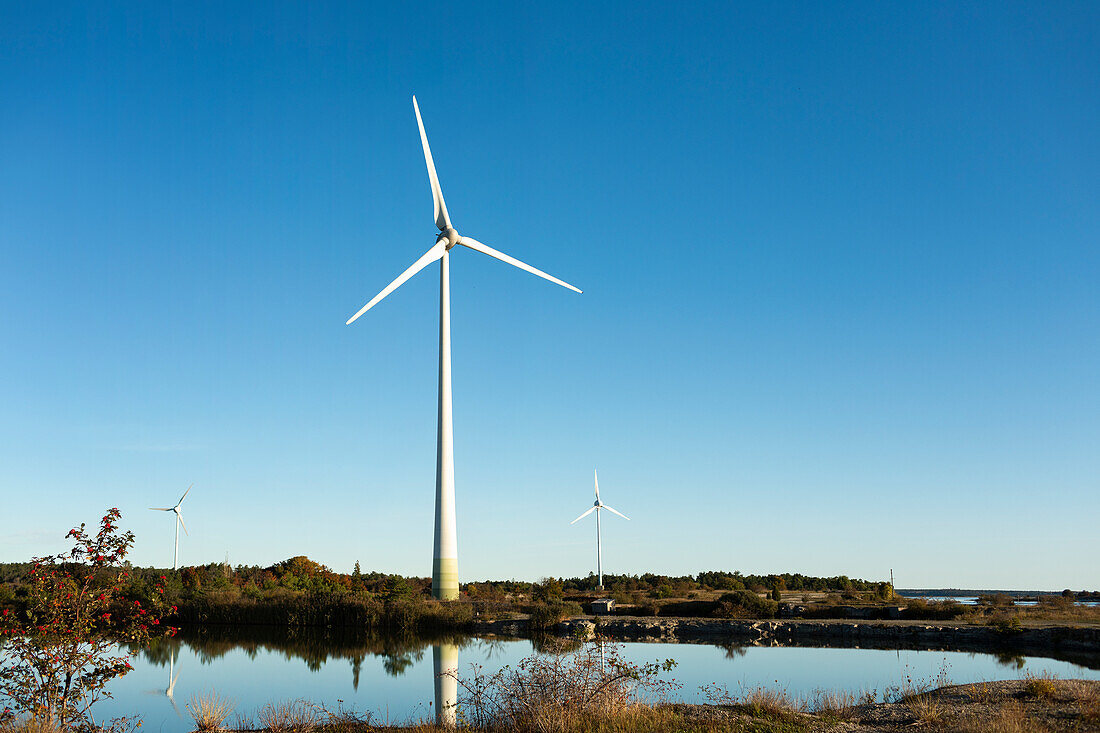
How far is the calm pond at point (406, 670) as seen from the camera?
21.7m

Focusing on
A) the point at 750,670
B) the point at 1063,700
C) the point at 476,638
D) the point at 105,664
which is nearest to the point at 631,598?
the point at 476,638

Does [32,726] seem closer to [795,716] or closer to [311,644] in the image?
[795,716]

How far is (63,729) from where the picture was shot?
467 inches

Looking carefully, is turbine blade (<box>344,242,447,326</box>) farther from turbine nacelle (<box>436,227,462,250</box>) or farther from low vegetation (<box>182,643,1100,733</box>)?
low vegetation (<box>182,643,1100,733</box>)

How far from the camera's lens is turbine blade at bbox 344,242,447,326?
39666 millimetres

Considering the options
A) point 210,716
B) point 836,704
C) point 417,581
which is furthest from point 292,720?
Answer: point 417,581

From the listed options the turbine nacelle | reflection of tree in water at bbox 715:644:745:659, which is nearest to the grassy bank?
reflection of tree in water at bbox 715:644:745:659

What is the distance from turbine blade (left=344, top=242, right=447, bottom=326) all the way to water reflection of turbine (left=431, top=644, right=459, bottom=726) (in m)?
14.9

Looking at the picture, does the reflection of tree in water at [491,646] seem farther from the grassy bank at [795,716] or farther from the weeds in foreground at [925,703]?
the weeds in foreground at [925,703]

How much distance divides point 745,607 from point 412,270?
26466 mm

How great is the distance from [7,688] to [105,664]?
4.37 ft

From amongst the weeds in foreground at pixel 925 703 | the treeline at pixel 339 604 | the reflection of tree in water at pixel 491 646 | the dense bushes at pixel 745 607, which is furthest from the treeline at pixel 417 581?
the weeds in foreground at pixel 925 703

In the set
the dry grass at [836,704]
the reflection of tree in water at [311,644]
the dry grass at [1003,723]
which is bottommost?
the reflection of tree in water at [311,644]

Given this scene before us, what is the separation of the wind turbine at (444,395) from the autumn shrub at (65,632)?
106ft
